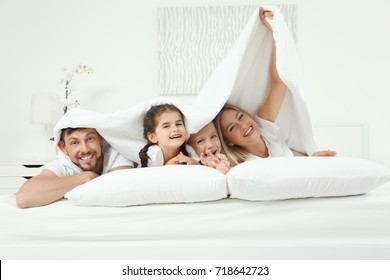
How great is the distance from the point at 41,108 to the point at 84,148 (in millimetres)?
1977

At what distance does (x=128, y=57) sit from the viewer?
3957 mm

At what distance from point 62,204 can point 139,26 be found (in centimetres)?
260

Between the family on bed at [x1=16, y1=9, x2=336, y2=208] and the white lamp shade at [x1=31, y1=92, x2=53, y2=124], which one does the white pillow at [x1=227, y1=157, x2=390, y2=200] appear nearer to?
the family on bed at [x1=16, y1=9, x2=336, y2=208]

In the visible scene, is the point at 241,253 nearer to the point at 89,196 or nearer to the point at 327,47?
the point at 89,196

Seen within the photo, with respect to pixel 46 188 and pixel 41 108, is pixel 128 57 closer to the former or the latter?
pixel 41 108

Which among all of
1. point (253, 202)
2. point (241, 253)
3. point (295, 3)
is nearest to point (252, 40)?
point (253, 202)

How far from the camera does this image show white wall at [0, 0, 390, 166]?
3.82 m

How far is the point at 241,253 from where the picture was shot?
1.44 meters

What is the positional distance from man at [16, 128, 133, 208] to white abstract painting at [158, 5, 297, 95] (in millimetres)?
1947

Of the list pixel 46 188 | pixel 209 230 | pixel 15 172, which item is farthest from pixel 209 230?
pixel 15 172

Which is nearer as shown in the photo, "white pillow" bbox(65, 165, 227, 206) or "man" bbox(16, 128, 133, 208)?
"white pillow" bbox(65, 165, 227, 206)

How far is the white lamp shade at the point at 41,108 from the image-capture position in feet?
12.0

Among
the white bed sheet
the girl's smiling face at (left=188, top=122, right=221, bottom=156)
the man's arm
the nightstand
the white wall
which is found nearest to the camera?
the white bed sheet

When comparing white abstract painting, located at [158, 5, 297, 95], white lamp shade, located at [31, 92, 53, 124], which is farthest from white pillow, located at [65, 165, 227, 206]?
white abstract painting, located at [158, 5, 297, 95]
